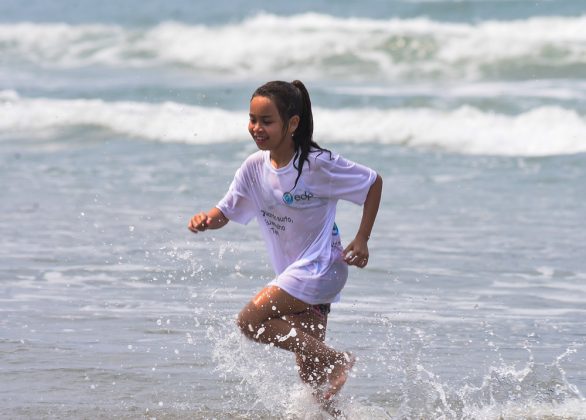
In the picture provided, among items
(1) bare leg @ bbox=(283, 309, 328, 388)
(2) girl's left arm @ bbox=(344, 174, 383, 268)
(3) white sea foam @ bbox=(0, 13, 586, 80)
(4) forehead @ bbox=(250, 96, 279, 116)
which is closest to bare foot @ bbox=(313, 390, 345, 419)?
(1) bare leg @ bbox=(283, 309, 328, 388)

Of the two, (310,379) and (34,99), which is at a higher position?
(310,379)

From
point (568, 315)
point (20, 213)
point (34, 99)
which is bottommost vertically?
point (34, 99)

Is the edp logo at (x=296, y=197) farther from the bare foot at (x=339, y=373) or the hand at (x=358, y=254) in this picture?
the bare foot at (x=339, y=373)

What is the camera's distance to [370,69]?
64.9 ft

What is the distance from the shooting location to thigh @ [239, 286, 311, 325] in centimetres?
471

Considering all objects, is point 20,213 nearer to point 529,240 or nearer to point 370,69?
point 529,240

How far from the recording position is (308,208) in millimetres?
4758

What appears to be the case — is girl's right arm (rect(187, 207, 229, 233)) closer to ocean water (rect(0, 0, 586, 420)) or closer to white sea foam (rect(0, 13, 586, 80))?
ocean water (rect(0, 0, 586, 420))

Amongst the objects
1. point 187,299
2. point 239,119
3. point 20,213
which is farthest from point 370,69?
point 187,299

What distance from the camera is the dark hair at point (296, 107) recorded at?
4.66m

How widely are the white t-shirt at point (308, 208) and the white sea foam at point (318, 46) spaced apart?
14.4 m

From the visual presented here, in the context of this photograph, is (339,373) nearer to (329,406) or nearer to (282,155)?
(329,406)

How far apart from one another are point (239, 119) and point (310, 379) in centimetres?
1172

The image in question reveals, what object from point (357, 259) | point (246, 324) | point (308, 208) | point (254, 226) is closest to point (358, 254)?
point (357, 259)
